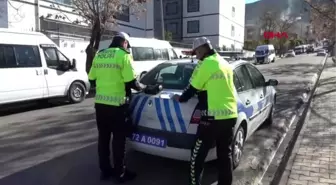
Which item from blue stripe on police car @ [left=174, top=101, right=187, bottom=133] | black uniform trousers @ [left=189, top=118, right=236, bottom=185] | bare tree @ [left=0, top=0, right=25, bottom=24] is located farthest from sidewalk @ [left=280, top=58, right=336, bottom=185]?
bare tree @ [left=0, top=0, right=25, bottom=24]

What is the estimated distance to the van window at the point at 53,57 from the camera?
962 cm

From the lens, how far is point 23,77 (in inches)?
347

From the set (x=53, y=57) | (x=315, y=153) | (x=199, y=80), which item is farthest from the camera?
(x=53, y=57)

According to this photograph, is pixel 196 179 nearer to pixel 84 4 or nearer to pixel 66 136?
pixel 66 136

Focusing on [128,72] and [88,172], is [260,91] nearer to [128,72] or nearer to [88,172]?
[128,72]

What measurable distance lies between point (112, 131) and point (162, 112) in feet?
2.25

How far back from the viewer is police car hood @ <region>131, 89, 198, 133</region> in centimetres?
413

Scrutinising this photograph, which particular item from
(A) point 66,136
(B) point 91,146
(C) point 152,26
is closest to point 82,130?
(A) point 66,136

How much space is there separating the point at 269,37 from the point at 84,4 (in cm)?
5539

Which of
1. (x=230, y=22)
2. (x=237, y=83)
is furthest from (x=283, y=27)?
(x=237, y=83)

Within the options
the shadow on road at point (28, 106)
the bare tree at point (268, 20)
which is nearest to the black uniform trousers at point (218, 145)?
the shadow on road at point (28, 106)

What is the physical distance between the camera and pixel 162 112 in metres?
4.25

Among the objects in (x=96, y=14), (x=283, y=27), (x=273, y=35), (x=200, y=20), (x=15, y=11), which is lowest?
(x=96, y=14)

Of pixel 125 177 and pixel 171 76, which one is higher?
pixel 171 76
